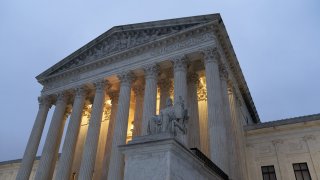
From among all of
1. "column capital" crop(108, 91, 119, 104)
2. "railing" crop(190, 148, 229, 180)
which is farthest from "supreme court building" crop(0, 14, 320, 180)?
"railing" crop(190, 148, 229, 180)

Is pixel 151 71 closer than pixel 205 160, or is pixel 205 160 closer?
pixel 205 160

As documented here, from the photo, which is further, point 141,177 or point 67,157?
point 67,157

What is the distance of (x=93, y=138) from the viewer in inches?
942

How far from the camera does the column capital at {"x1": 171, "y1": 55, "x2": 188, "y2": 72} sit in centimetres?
2303

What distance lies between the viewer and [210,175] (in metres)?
11.6

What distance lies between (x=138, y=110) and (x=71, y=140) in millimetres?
6353

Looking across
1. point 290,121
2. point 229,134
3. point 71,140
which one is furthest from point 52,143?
point 290,121

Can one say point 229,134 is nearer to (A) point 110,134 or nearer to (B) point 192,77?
(B) point 192,77

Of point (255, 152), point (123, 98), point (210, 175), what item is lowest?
point (210, 175)

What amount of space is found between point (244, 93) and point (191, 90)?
9.98 m

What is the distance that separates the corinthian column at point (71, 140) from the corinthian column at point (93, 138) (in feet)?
5.99

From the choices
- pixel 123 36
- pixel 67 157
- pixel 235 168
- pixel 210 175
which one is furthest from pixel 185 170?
pixel 123 36

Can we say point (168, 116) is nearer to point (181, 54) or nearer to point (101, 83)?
point (181, 54)

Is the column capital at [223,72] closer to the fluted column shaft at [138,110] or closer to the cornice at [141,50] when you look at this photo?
the cornice at [141,50]
